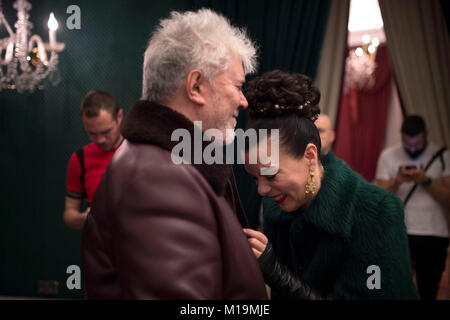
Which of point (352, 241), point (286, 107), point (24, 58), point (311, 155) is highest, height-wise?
point (24, 58)

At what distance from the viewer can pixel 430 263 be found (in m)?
2.92

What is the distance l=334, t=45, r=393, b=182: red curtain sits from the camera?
7.38 m

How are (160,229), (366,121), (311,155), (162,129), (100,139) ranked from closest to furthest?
(160,229), (162,129), (311,155), (100,139), (366,121)

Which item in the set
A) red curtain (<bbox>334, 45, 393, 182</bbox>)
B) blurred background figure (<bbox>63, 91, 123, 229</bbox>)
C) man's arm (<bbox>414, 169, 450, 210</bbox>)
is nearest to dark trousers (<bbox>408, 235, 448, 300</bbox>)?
man's arm (<bbox>414, 169, 450, 210</bbox>)

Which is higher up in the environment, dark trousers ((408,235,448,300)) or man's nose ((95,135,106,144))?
man's nose ((95,135,106,144))

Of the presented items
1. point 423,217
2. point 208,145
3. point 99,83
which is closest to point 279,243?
point 208,145

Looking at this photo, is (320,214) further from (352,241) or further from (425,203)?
(425,203)

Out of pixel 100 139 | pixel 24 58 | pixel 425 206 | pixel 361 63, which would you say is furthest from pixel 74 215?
pixel 361 63

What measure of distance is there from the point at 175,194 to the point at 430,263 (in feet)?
9.15

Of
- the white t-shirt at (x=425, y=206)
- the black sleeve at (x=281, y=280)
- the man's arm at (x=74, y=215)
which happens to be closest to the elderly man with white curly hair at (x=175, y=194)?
the black sleeve at (x=281, y=280)

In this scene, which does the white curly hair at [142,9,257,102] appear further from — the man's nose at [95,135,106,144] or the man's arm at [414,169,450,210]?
the man's arm at [414,169,450,210]

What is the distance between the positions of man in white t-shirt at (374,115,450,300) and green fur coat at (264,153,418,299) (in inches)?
62.0

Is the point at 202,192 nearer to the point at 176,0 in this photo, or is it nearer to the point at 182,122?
the point at 182,122
